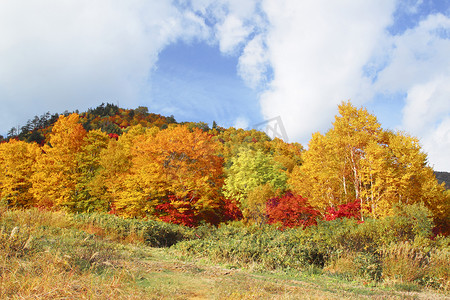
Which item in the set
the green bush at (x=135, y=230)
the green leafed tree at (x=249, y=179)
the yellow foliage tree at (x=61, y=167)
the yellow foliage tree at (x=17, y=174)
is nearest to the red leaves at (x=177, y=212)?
the green bush at (x=135, y=230)

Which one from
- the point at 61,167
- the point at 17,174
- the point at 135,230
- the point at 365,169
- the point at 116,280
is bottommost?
the point at 116,280

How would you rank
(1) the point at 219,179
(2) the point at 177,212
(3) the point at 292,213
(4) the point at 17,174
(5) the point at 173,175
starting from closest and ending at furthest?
1. (3) the point at 292,213
2. (2) the point at 177,212
3. (5) the point at 173,175
4. (1) the point at 219,179
5. (4) the point at 17,174

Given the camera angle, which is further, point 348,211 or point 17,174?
point 17,174

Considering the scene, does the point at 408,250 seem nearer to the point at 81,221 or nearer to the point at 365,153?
the point at 81,221

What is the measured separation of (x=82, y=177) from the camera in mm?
25625

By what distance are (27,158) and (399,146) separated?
1401 inches

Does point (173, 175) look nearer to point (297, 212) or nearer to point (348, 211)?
point (297, 212)

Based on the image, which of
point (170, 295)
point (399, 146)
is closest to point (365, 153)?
point (399, 146)

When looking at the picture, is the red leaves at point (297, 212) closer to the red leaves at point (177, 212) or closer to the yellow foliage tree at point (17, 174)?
the red leaves at point (177, 212)

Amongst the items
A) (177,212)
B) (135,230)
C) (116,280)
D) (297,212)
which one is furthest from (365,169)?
(116,280)

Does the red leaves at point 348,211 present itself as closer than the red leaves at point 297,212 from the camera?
No

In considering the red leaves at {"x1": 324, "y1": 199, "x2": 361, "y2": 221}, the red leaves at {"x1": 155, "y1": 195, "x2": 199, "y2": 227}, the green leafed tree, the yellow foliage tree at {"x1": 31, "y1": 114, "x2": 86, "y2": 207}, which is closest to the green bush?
the red leaves at {"x1": 155, "y1": 195, "x2": 199, "y2": 227}

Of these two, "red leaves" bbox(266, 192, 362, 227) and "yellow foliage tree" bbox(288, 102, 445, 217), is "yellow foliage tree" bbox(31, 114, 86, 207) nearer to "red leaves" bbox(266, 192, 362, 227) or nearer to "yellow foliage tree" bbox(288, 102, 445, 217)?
"red leaves" bbox(266, 192, 362, 227)

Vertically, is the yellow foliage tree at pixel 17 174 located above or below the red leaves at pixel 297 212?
above
